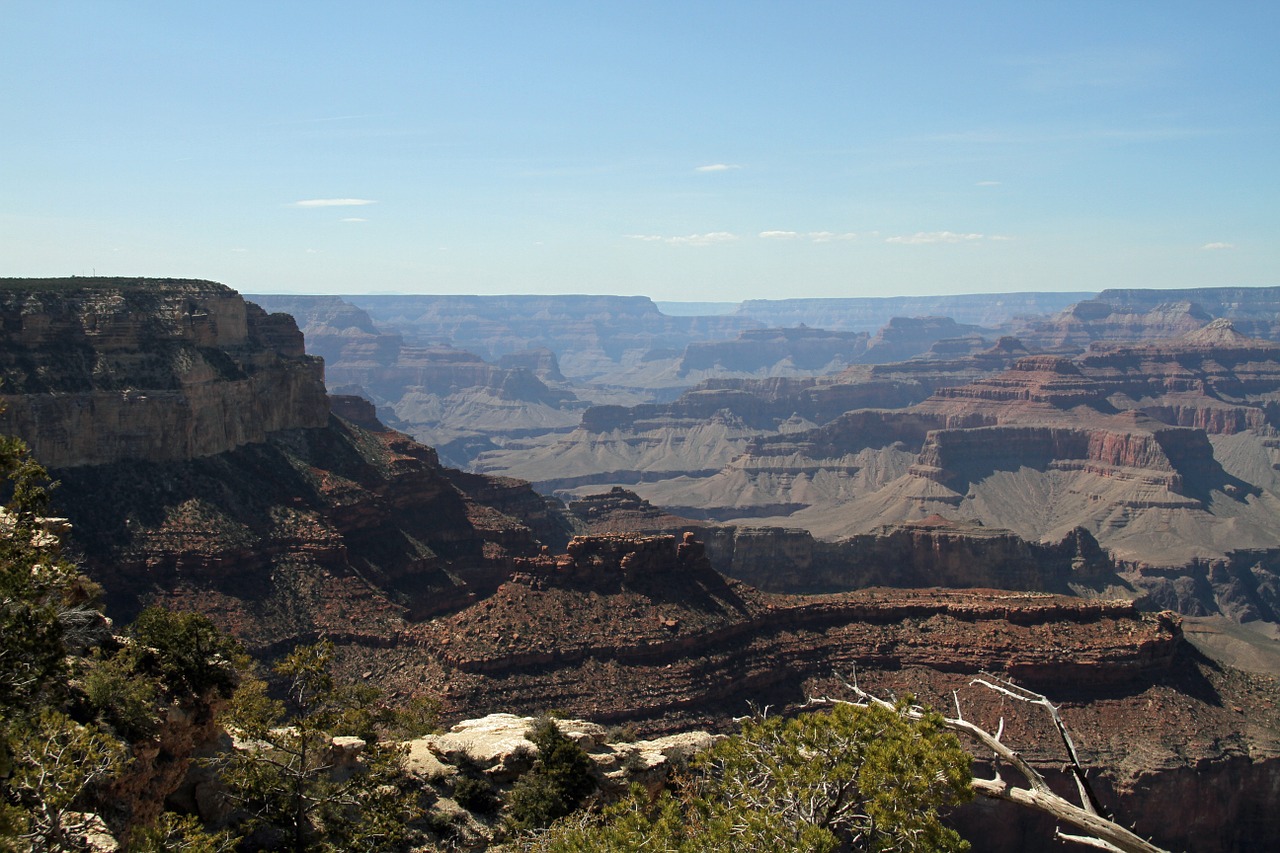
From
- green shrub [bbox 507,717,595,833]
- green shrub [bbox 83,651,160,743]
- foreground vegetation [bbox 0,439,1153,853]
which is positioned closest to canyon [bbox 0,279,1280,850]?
green shrub [bbox 507,717,595,833]

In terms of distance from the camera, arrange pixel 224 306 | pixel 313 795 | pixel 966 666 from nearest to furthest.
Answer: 1. pixel 313 795
2. pixel 966 666
3. pixel 224 306

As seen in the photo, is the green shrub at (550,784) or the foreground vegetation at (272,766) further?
the green shrub at (550,784)

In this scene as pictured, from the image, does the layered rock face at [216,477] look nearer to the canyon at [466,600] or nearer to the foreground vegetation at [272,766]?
the canyon at [466,600]

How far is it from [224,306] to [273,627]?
3112cm

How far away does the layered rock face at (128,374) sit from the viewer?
212 ft

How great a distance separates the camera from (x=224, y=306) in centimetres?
8231

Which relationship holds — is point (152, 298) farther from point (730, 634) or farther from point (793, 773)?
point (793, 773)

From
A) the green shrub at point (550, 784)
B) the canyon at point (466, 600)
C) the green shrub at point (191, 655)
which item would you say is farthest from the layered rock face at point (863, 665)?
the green shrub at point (191, 655)

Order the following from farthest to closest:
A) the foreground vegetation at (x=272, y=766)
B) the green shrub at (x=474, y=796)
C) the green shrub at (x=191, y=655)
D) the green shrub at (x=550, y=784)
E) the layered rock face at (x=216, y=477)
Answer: the layered rock face at (x=216, y=477), the green shrub at (x=474, y=796), the green shrub at (x=550, y=784), the green shrub at (x=191, y=655), the foreground vegetation at (x=272, y=766)

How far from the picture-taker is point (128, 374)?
69.6m

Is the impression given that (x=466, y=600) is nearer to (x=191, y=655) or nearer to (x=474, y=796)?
(x=474, y=796)

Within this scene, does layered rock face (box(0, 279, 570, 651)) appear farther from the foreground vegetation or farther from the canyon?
the foreground vegetation

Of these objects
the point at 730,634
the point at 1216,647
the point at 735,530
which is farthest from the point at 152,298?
the point at 1216,647

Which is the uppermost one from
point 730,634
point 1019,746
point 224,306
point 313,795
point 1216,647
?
point 224,306
